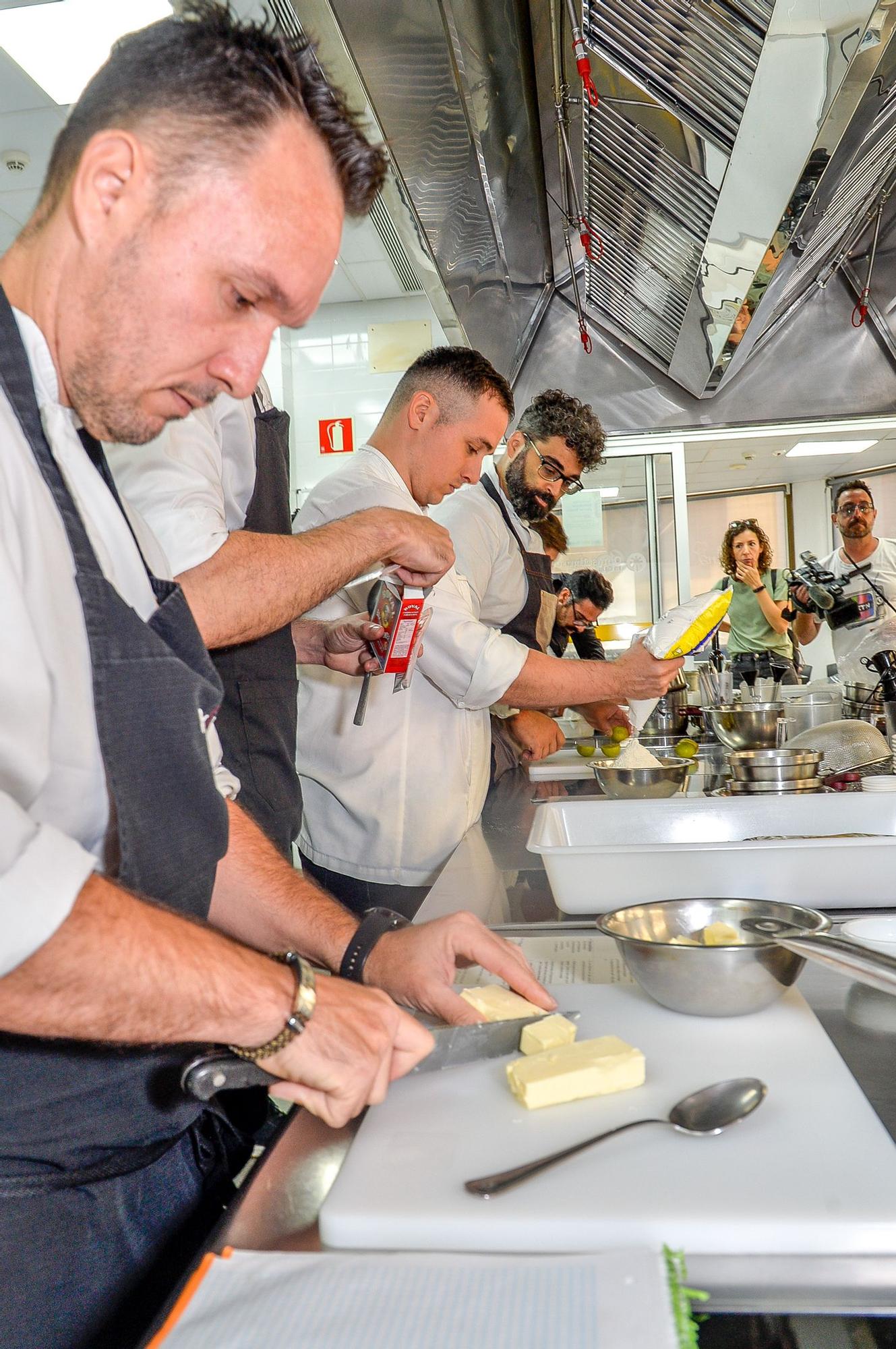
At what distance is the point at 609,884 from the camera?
1.15 meters

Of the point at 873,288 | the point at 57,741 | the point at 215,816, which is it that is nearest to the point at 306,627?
the point at 215,816

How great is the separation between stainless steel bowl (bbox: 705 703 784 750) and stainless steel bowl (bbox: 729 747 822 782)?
0.45 metres

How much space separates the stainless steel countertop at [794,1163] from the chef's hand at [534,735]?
163 centimetres

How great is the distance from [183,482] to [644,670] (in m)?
1.17

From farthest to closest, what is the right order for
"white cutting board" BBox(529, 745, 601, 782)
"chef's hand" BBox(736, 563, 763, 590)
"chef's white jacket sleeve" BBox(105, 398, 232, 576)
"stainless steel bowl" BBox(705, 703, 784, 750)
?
1. "chef's hand" BBox(736, 563, 763, 590)
2. "white cutting board" BBox(529, 745, 601, 782)
3. "stainless steel bowl" BBox(705, 703, 784, 750)
4. "chef's white jacket sleeve" BBox(105, 398, 232, 576)

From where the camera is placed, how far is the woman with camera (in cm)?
570

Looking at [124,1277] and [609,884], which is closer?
[124,1277]

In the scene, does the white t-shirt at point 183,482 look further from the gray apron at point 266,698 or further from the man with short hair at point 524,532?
the man with short hair at point 524,532

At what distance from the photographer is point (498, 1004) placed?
32.4 inches

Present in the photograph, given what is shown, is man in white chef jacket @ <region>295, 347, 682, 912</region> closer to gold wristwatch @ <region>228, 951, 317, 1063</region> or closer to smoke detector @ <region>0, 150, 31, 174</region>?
gold wristwatch @ <region>228, 951, 317, 1063</region>

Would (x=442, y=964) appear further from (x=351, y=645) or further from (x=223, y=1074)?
(x=351, y=645)

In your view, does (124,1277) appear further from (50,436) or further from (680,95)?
(680,95)

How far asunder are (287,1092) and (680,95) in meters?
2.65

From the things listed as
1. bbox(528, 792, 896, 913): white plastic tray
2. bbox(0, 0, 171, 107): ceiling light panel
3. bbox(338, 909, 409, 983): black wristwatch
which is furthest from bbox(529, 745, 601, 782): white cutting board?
bbox(0, 0, 171, 107): ceiling light panel
